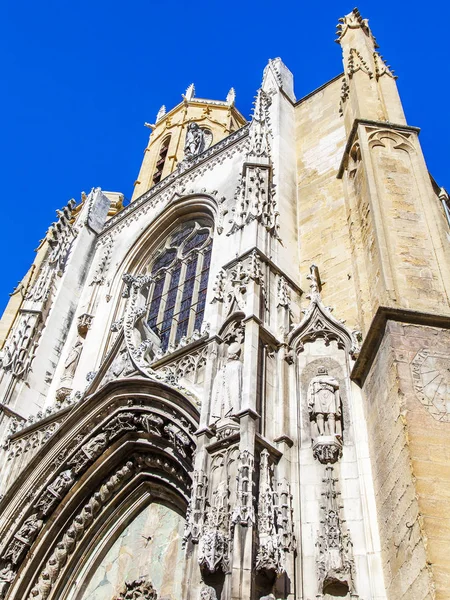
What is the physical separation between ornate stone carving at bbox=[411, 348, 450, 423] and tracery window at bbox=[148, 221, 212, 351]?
5.48 metres

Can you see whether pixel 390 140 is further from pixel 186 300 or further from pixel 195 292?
pixel 186 300

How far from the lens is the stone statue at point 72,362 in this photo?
41.7 feet

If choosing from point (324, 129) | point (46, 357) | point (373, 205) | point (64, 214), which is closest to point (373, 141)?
point (373, 205)

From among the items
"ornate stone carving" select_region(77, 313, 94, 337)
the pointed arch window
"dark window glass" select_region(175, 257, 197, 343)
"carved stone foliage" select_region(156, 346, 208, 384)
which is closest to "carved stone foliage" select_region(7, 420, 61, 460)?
"carved stone foliage" select_region(156, 346, 208, 384)

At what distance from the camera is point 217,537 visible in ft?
20.0

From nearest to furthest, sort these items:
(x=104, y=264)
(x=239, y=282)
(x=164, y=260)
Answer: (x=239, y=282), (x=164, y=260), (x=104, y=264)

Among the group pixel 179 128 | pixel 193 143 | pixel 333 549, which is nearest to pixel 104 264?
pixel 193 143

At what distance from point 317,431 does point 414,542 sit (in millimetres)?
2072

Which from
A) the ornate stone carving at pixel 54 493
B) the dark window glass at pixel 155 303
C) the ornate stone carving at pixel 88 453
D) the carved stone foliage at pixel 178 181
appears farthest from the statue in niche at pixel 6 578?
the carved stone foliage at pixel 178 181

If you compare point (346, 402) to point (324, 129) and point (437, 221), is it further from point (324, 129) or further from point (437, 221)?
point (324, 129)

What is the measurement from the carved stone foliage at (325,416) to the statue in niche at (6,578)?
5344 mm

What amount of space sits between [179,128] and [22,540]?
16.8 meters

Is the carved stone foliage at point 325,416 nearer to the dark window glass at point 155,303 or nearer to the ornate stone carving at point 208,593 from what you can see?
the ornate stone carving at point 208,593

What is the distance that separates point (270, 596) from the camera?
19.4ft
